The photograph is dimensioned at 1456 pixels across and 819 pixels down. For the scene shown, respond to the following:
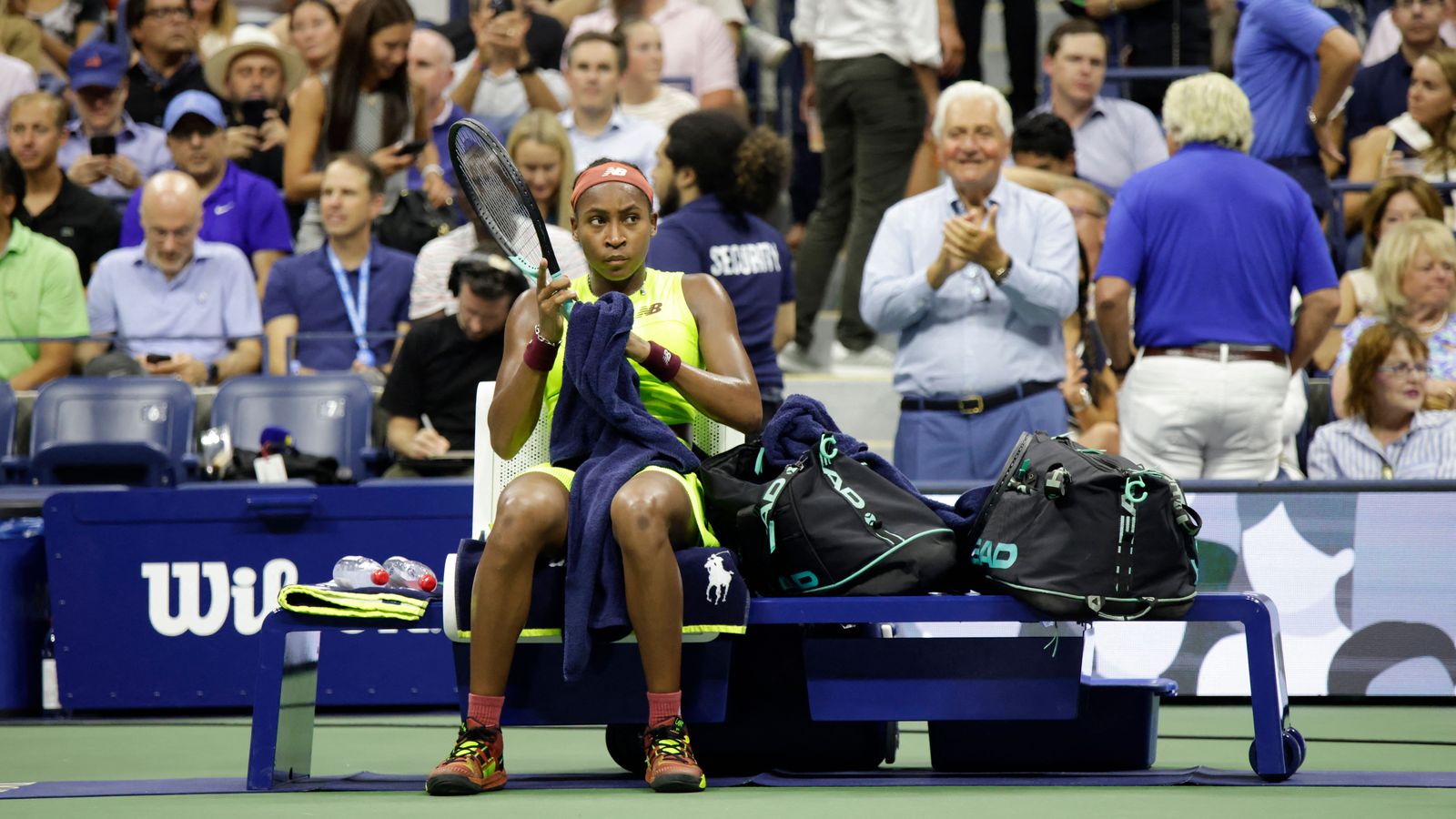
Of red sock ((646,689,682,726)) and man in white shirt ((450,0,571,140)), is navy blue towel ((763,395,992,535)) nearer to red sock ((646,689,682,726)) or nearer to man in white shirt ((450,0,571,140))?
red sock ((646,689,682,726))

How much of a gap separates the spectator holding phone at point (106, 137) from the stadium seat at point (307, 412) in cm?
297

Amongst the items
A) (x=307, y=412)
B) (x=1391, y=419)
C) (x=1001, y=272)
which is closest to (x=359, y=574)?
(x=1001, y=272)

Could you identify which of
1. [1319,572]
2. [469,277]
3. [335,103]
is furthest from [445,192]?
[1319,572]

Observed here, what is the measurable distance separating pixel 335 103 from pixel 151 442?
103 inches

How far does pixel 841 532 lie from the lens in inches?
176

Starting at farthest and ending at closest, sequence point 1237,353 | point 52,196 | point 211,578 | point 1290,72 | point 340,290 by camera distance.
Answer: point 52,196, point 1290,72, point 340,290, point 211,578, point 1237,353

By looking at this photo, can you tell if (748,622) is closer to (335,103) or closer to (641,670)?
(641,670)

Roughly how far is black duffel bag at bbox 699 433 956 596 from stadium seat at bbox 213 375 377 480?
3228 millimetres

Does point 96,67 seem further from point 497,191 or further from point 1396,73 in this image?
point 1396,73

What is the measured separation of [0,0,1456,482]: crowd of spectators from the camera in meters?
6.46

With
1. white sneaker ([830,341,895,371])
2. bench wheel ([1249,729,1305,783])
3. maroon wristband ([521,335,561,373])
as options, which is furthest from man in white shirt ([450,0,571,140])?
bench wheel ([1249,729,1305,783])

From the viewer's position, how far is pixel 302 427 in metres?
7.43

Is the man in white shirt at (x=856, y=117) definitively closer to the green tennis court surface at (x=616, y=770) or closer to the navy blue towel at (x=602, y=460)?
the green tennis court surface at (x=616, y=770)

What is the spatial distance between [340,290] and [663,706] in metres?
4.46
